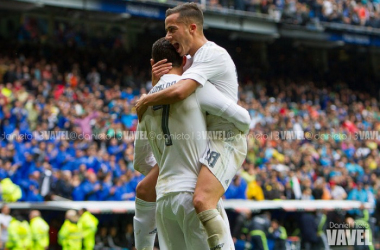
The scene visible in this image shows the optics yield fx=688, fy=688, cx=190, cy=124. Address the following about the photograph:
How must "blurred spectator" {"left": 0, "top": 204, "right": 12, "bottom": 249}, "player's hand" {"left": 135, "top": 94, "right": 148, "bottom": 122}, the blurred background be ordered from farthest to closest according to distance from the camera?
the blurred background
"blurred spectator" {"left": 0, "top": 204, "right": 12, "bottom": 249}
"player's hand" {"left": 135, "top": 94, "right": 148, "bottom": 122}

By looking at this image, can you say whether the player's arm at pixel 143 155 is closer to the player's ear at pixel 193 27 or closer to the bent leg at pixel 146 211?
the bent leg at pixel 146 211

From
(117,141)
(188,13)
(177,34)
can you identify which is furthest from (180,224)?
(117,141)

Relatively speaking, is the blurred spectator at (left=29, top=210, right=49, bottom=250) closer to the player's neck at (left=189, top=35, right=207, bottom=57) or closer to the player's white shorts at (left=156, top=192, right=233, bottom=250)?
the player's white shorts at (left=156, top=192, right=233, bottom=250)

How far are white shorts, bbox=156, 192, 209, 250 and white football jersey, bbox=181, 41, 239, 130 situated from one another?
598 mm

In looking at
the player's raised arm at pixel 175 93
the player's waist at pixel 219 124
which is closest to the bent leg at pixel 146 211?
the player's waist at pixel 219 124

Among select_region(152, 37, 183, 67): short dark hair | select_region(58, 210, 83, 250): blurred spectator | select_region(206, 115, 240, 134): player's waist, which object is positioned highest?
select_region(152, 37, 183, 67): short dark hair

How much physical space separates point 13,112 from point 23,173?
205cm

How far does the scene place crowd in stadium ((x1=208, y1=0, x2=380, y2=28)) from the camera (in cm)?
2483

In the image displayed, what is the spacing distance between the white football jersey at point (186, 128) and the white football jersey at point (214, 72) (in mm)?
80

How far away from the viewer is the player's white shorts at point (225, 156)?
4980mm

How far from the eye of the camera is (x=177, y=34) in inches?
203

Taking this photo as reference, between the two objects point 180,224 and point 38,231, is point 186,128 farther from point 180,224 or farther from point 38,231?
point 38,231

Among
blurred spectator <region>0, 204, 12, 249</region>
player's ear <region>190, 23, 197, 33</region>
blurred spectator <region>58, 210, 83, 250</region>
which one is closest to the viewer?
player's ear <region>190, 23, 197, 33</region>

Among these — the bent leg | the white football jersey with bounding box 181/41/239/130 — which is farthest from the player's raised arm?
the bent leg
